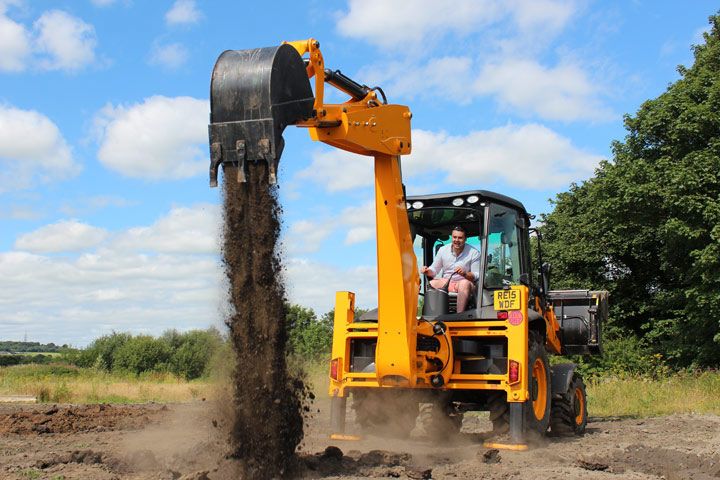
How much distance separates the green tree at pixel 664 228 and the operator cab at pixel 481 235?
14559mm

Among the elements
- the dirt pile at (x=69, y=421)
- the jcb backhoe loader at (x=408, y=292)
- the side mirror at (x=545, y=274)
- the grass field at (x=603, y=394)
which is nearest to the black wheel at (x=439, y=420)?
the jcb backhoe loader at (x=408, y=292)

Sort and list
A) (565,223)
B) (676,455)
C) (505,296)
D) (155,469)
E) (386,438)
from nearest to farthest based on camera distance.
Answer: (155,469), (676,455), (505,296), (386,438), (565,223)

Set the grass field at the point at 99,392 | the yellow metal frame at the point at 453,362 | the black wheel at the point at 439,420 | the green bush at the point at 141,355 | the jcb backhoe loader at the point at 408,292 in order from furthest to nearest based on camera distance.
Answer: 1. the green bush at the point at 141,355
2. the grass field at the point at 99,392
3. the black wheel at the point at 439,420
4. the yellow metal frame at the point at 453,362
5. the jcb backhoe loader at the point at 408,292

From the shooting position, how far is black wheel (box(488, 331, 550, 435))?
8.76m

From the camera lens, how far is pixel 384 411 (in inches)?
371

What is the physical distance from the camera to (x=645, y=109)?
27.7m

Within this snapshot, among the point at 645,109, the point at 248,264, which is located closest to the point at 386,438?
the point at 248,264

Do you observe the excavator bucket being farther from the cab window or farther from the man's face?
the cab window

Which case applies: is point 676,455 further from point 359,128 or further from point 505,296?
point 359,128

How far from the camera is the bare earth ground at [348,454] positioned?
6836mm

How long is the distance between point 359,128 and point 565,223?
89.1 ft

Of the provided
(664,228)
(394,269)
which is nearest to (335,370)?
(394,269)

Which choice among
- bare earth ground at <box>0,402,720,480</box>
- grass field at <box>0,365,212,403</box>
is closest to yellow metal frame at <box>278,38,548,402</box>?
bare earth ground at <box>0,402,720,480</box>

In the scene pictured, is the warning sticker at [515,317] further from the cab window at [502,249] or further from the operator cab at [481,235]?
the cab window at [502,249]
